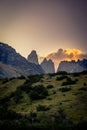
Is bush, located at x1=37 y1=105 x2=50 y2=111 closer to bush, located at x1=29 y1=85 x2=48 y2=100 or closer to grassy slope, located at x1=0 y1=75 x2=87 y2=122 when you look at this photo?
grassy slope, located at x1=0 y1=75 x2=87 y2=122

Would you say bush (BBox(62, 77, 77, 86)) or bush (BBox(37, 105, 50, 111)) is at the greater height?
bush (BBox(62, 77, 77, 86))


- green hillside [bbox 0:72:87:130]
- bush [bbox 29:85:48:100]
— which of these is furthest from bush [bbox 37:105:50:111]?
bush [bbox 29:85:48:100]

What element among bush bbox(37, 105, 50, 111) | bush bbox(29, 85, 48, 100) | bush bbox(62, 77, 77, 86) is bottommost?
bush bbox(37, 105, 50, 111)

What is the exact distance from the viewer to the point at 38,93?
242 feet

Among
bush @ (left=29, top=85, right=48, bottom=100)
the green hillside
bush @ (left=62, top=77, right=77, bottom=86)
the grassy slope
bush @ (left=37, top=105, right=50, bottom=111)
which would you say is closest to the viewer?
the green hillside

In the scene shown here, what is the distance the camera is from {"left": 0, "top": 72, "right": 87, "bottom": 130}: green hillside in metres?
46.2

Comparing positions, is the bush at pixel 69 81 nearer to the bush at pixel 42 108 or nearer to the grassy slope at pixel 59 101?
the grassy slope at pixel 59 101

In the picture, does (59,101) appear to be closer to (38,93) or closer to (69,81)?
(38,93)

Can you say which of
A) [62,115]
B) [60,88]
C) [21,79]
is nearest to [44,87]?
[60,88]

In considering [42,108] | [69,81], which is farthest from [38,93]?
[42,108]

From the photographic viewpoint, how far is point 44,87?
78.3 meters

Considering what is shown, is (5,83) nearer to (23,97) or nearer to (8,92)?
(8,92)

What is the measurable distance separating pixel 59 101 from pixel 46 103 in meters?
3.18

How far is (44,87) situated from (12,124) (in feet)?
128
